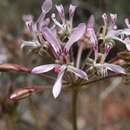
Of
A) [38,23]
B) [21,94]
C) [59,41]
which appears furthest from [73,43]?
[21,94]

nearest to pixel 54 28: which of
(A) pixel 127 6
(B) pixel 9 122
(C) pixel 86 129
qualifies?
(B) pixel 9 122

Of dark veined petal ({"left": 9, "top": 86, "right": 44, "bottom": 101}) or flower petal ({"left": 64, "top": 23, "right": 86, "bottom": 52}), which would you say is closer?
flower petal ({"left": 64, "top": 23, "right": 86, "bottom": 52})

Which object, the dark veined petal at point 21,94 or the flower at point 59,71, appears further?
the dark veined petal at point 21,94

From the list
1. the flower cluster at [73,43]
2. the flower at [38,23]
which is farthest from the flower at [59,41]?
the flower at [38,23]

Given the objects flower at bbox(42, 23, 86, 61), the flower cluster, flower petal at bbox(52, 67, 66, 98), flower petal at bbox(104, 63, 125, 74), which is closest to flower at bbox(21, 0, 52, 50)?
the flower cluster

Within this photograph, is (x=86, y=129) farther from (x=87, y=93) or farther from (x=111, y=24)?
(x=111, y=24)

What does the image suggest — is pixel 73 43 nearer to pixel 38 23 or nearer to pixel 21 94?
pixel 38 23

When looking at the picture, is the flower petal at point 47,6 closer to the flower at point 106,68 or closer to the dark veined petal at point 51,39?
the dark veined petal at point 51,39

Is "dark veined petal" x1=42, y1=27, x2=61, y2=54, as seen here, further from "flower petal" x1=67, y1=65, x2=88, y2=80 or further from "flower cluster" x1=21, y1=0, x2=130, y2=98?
"flower petal" x1=67, y1=65, x2=88, y2=80
